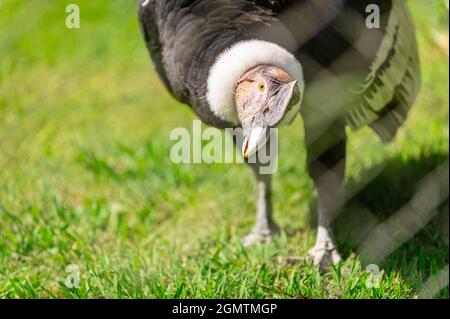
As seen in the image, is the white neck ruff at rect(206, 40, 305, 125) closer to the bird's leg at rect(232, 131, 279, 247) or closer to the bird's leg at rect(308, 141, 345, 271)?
the bird's leg at rect(308, 141, 345, 271)

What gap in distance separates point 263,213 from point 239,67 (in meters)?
1.12

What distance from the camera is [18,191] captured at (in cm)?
400

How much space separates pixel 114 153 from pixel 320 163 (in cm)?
162

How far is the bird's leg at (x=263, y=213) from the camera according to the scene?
3537mm

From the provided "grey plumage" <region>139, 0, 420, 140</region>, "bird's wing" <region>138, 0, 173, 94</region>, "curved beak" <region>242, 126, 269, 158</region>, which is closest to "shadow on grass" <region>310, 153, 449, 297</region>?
"grey plumage" <region>139, 0, 420, 140</region>

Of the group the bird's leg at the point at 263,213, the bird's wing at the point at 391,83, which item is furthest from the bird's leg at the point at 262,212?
the bird's wing at the point at 391,83

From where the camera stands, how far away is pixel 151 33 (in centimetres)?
329

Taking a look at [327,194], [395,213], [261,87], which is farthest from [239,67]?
[395,213]

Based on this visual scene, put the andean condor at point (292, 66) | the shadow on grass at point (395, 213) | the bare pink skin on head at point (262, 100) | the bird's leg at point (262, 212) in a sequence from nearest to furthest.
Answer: the bare pink skin on head at point (262, 100) → the andean condor at point (292, 66) → the shadow on grass at point (395, 213) → the bird's leg at point (262, 212)

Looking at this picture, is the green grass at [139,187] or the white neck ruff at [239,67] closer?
the white neck ruff at [239,67]

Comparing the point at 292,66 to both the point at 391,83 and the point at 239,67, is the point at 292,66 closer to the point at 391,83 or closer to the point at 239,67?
the point at 239,67

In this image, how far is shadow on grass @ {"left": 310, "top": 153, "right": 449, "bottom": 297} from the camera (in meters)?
3.10

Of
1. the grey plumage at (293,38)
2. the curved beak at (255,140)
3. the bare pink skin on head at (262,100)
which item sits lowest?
the curved beak at (255,140)

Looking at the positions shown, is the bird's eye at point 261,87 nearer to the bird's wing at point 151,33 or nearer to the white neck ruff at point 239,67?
the white neck ruff at point 239,67
